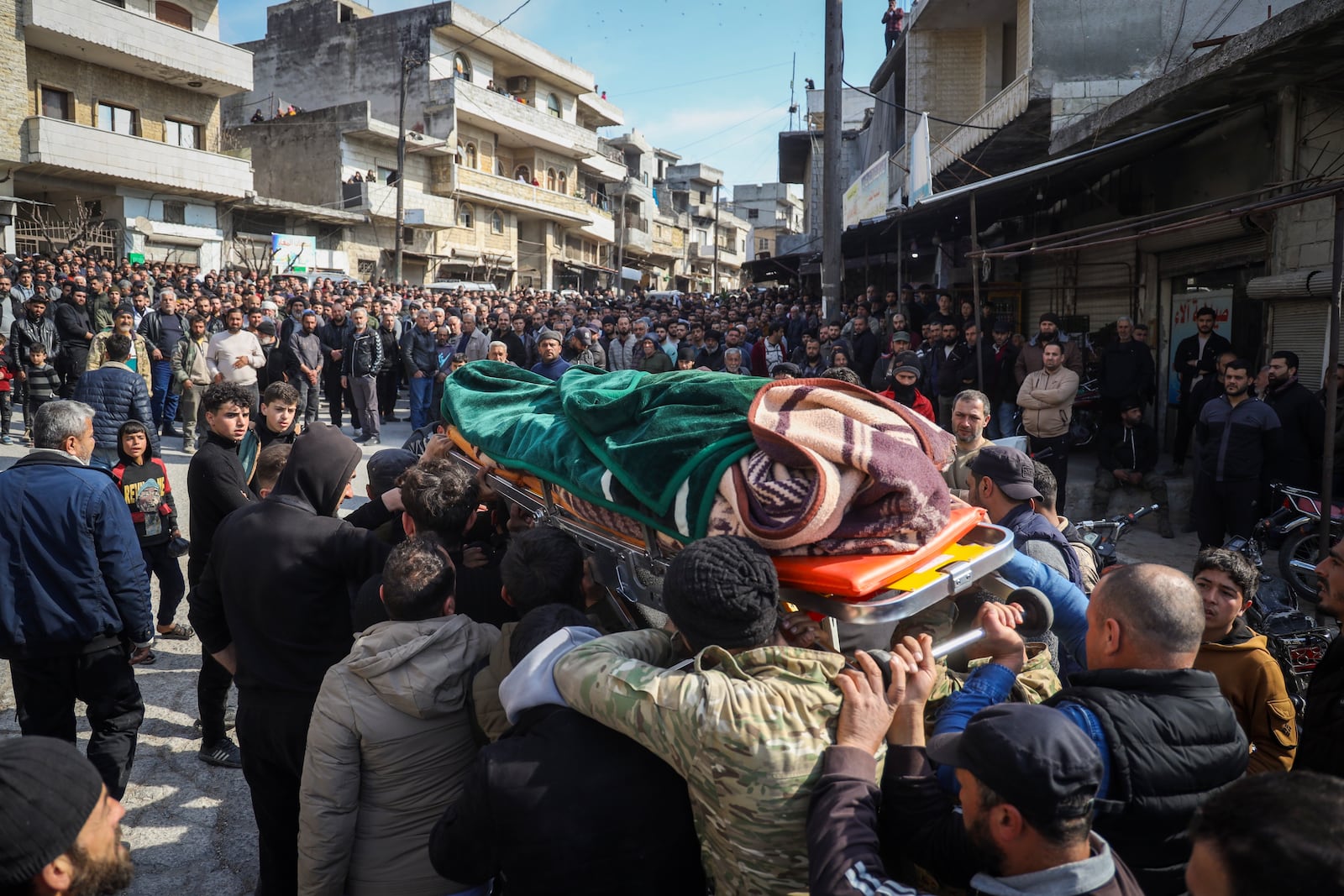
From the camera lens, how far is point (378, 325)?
11211 mm

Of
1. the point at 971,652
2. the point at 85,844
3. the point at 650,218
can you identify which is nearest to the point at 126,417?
the point at 85,844

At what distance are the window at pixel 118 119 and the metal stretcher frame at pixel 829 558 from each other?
928 inches

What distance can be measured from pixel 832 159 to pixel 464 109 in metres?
23.3

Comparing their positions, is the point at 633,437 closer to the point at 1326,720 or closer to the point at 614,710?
the point at 614,710

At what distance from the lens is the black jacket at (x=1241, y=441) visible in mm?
5820

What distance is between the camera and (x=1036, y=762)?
140 centimetres

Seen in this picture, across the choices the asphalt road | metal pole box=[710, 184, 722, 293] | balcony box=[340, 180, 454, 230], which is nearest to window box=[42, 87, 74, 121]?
balcony box=[340, 180, 454, 230]

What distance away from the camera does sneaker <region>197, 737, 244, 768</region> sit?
3623 millimetres

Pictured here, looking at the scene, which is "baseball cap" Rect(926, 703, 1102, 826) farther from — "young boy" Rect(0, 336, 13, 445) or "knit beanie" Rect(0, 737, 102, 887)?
"young boy" Rect(0, 336, 13, 445)

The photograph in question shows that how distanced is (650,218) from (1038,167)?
38330 mm

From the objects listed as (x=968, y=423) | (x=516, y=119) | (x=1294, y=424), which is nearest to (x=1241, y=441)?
(x=1294, y=424)

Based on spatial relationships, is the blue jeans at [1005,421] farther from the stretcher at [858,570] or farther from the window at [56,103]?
the window at [56,103]

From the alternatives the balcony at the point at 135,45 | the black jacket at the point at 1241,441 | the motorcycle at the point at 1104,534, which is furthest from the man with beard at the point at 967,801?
the balcony at the point at 135,45

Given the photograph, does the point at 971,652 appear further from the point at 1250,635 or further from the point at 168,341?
the point at 168,341
